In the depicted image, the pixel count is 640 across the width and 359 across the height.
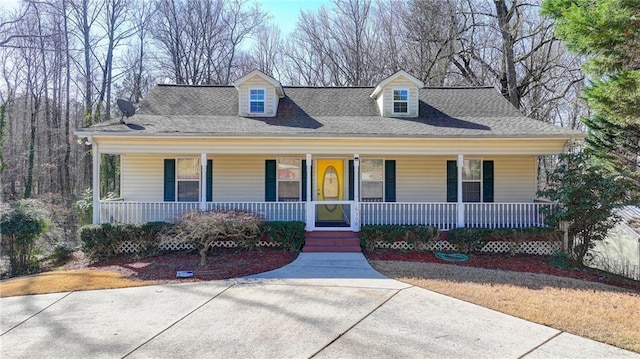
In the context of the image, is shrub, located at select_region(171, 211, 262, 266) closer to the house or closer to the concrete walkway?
the house

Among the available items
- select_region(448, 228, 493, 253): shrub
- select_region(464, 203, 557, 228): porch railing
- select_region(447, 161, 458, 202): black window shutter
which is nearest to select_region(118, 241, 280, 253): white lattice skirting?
select_region(448, 228, 493, 253): shrub

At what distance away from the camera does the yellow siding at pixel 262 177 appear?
12.6 meters

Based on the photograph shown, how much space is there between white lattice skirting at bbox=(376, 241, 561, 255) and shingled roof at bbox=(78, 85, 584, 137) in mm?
3058

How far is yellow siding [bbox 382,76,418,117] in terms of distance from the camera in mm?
13188

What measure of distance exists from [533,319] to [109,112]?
24612 mm

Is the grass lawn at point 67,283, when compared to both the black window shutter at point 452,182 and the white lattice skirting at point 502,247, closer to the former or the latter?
the white lattice skirting at point 502,247

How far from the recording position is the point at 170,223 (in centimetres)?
1059

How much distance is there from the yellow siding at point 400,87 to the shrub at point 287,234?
5350mm

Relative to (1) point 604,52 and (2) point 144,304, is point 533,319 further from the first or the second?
(1) point 604,52

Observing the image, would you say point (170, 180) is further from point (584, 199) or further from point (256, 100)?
point (584, 199)

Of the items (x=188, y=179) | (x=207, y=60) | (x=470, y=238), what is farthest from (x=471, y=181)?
(x=207, y=60)

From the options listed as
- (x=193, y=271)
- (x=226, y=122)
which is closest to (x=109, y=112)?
(x=226, y=122)

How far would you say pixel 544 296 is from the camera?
265 inches

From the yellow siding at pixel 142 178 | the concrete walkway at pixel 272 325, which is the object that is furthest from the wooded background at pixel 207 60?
the concrete walkway at pixel 272 325
